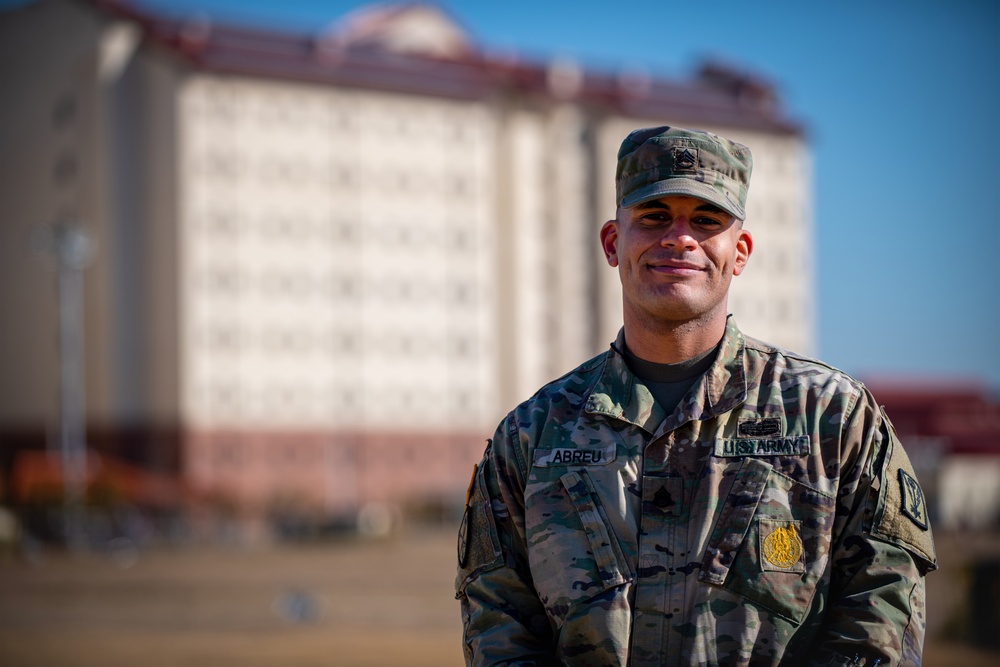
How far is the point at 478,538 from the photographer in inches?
A: 161

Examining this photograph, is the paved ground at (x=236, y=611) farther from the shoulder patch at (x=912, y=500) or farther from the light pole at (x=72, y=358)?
the shoulder patch at (x=912, y=500)

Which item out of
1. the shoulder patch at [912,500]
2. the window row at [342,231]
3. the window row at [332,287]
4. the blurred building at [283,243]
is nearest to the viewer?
the shoulder patch at [912,500]

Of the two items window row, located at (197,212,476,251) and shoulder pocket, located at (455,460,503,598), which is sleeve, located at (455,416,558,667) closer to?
shoulder pocket, located at (455,460,503,598)

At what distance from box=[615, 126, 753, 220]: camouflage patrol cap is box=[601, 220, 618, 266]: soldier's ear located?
0.53ft

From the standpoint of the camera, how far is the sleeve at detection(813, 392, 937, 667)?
3699 mm

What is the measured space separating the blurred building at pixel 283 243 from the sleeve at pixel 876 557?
216ft

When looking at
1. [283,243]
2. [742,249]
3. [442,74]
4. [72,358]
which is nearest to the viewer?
[742,249]

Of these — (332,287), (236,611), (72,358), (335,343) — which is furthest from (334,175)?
(236,611)

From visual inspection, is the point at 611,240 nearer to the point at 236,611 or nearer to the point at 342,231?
the point at 236,611

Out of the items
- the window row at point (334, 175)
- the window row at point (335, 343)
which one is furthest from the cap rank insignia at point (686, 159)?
the window row at point (334, 175)

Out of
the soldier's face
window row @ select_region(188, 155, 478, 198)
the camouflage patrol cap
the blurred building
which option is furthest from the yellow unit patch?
window row @ select_region(188, 155, 478, 198)

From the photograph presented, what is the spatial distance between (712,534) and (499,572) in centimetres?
57

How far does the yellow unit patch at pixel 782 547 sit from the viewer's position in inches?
148

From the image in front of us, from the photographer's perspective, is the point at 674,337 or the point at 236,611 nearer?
the point at 674,337
